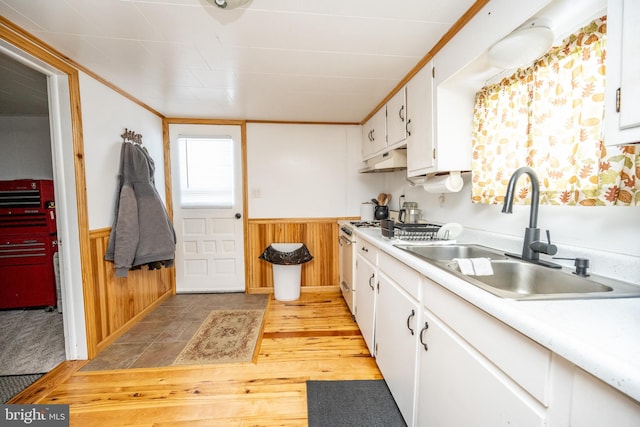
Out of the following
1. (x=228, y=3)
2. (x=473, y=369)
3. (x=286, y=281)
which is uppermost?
(x=228, y=3)

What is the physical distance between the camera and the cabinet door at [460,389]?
0.67 meters

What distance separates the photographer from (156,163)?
9.52 feet

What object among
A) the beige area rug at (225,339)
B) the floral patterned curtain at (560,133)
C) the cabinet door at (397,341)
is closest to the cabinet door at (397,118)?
the floral patterned curtain at (560,133)

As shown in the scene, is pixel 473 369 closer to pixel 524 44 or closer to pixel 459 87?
pixel 524 44

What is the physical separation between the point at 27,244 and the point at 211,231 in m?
1.72

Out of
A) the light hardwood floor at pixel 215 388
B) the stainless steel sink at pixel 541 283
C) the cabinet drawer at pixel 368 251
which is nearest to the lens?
the stainless steel sink at pixel 541 283

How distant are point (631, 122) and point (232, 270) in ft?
11.2

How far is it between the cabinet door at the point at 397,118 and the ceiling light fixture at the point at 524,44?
918mm

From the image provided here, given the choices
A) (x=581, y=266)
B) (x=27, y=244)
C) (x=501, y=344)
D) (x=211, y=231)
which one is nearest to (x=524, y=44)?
(x=581, y=266)

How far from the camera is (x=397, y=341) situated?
1392 mm

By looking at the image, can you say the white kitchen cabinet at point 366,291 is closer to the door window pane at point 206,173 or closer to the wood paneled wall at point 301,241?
the wood paneled wall at point 301,241

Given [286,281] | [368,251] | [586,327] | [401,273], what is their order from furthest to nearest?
[286,281] → [368,251] → [401,273] → [586,327]

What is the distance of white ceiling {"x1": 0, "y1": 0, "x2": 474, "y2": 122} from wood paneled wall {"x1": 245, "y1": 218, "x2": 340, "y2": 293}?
1.52 metres

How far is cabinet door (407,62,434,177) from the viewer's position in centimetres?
167
